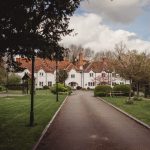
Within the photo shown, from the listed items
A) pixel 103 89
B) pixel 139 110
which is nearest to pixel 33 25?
pixel 139 110

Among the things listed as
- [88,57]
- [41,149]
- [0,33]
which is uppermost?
[88,57]

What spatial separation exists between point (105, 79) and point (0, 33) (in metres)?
89.2

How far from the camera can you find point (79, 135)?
19.1 m

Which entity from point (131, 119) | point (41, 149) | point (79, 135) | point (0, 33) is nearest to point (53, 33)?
point (0, 33)

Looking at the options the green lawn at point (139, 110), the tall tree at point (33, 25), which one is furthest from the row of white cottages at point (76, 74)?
the tall tree at point (33, 25)

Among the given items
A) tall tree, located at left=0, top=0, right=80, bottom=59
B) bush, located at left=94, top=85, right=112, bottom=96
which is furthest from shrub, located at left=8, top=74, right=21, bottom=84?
tall tree, located at left=0, top=0, right=80, bottom=59

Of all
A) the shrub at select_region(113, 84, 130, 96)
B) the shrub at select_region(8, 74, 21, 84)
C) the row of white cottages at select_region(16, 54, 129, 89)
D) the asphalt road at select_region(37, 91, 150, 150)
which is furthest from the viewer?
the row of white cottages at select_region(16, 54, 129, 89)

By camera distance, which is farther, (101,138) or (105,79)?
(105,79)

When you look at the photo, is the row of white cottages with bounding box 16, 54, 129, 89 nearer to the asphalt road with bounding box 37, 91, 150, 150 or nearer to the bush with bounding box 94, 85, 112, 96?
the bush with bounding box 94, 85, 112, 96

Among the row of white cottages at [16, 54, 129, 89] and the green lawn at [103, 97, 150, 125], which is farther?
the row of white cottages at [16, 54, 129, 89]

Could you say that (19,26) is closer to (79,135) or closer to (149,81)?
(79,135)

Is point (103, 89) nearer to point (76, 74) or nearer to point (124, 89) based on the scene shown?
point (124, 89)

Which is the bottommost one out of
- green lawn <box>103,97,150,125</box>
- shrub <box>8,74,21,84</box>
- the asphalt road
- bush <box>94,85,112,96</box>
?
the asphalt road

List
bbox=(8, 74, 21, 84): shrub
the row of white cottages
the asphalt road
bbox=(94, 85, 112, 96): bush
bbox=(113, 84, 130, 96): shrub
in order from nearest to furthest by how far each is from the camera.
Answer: the asphalt road → bbox=(94, 85, 112, 96): bush → bbox=(113, 84, 130, 96): shrub → bbox=(8, 74, 21, 84): shrub → the row of white cottages
